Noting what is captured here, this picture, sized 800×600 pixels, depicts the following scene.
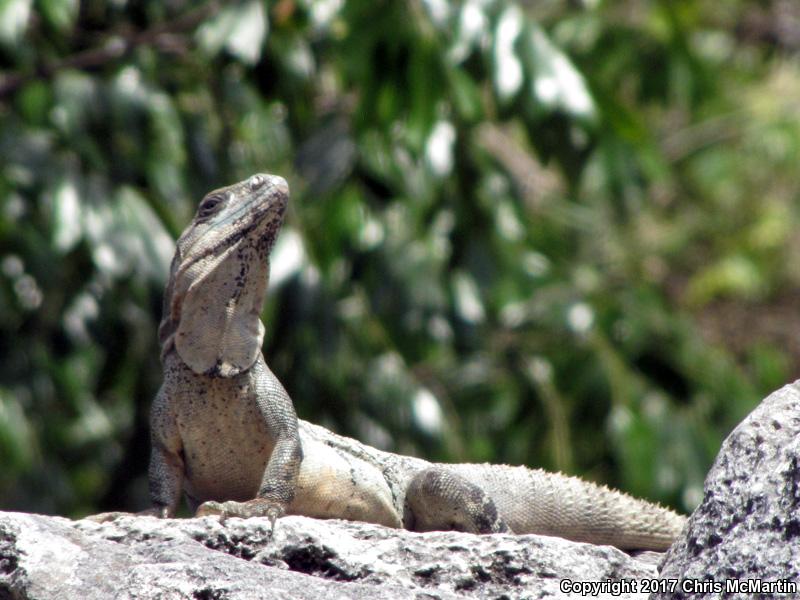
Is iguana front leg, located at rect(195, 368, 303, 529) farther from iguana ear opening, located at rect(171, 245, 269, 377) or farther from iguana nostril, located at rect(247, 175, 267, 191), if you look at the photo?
iguana nostril, located at rect(247, 175, 267, 191)

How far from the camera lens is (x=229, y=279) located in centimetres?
490

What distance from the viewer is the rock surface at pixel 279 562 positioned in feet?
12.0

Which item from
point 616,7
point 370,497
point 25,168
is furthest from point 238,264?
point 616,7

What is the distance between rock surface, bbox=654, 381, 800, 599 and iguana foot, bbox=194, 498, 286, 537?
3.81ft

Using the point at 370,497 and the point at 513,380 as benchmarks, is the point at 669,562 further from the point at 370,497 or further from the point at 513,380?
the point at 513,380

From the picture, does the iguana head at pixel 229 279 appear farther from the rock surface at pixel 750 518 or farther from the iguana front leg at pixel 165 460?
the rock surface at pixel 750 518

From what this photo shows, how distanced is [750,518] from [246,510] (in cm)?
149

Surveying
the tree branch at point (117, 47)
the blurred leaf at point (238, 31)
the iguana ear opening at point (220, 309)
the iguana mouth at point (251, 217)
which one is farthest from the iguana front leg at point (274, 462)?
the tree branch at point (117, 47)

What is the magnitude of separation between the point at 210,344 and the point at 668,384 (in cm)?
543

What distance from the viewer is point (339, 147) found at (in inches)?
339

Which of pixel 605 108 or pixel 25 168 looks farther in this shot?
pixel 605 108

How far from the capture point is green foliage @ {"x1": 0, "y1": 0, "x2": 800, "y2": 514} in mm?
7855

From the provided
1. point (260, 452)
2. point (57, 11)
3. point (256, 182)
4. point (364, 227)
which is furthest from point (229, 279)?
point (364, 227)

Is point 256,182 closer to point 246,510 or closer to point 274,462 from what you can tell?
point 274,462
